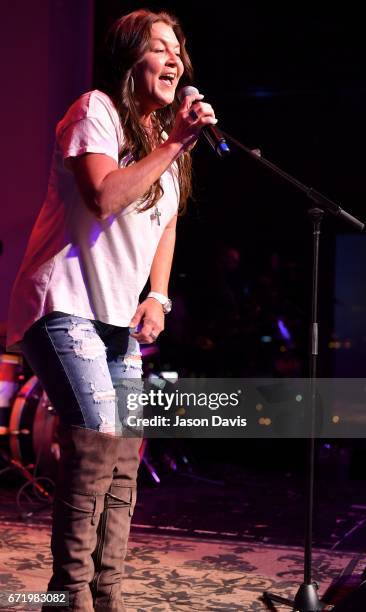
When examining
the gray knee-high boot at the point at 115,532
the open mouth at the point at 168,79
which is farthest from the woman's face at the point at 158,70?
the gray knee-high boot at the point at 115,532

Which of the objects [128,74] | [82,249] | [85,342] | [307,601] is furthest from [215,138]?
[307,601]

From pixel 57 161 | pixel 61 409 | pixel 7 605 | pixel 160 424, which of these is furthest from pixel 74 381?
pixel 160 424

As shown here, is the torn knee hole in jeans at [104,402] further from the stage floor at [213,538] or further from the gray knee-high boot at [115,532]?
the stage floor at [213,538]

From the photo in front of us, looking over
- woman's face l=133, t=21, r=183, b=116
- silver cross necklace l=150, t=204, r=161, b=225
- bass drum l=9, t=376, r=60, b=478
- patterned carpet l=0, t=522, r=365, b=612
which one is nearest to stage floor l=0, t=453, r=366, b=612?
patterned carpet l=0, t=522, r=365, b=612

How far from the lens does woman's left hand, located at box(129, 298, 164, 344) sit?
6.12 ft

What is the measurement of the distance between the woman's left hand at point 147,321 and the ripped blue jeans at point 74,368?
0.44ft

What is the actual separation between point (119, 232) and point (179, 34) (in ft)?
1.68

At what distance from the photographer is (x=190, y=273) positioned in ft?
23.1

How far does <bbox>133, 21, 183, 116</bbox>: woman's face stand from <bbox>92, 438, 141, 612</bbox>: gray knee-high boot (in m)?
0.75

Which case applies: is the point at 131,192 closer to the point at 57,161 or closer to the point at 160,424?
the point at 57,161

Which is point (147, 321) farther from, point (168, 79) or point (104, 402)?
point (168, 79)

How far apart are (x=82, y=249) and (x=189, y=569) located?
5.44 feet

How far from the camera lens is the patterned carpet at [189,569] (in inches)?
101

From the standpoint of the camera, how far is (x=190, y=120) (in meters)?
1.62
